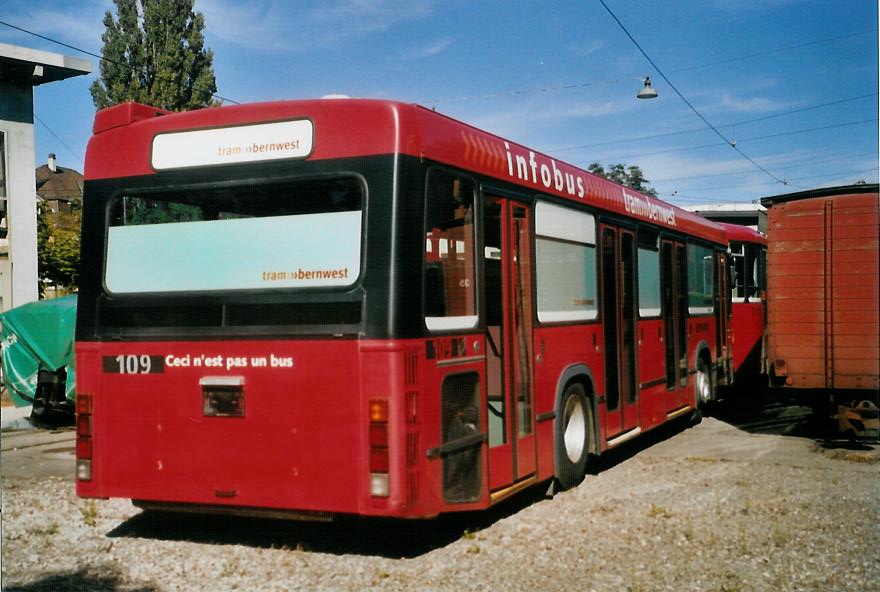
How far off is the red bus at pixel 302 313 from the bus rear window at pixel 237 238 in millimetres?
14

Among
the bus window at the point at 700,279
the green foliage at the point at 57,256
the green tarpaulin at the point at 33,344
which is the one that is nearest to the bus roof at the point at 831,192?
the bus window at the point at 700,279

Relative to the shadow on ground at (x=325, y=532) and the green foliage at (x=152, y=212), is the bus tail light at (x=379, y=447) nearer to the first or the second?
the shadow on ground at (x=325, y=532)

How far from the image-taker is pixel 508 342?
7051 mm

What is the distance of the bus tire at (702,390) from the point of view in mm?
13117

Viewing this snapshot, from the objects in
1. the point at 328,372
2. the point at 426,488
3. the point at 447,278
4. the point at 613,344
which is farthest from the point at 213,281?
the point at 613,344

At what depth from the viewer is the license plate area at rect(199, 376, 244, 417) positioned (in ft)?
19.8

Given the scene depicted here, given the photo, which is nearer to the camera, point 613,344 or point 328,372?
point 328,372

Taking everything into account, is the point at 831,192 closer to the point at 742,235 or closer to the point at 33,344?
the point at 742,235

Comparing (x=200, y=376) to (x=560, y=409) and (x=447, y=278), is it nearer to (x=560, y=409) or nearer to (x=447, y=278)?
(x=447, y=278)

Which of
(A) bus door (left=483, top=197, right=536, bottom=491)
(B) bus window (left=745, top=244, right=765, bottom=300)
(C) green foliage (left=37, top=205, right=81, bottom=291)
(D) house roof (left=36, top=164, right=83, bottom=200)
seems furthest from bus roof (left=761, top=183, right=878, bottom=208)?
(D) house roof (left=36, top=164, right=83, bottom=200)

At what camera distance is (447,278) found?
6.23 meters

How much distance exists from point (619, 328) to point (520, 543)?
3.75 metres

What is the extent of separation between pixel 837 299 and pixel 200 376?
350 inches

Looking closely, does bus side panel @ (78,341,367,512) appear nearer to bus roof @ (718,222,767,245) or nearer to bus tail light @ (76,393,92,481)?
bus tail light @ (76,393,92,481)
